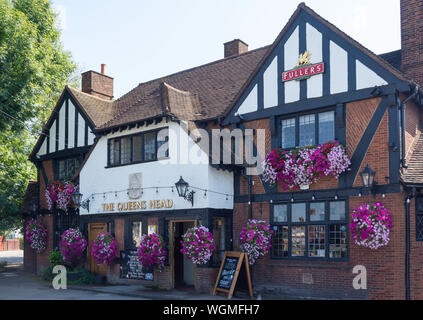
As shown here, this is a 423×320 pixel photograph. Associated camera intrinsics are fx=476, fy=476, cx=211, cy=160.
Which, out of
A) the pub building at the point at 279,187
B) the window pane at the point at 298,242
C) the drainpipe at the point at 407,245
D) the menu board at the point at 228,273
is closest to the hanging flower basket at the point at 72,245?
the pub building at the point at 279,187

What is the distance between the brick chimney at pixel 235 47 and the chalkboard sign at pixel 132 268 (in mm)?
10350

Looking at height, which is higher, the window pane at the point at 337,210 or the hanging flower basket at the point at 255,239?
the window pane at the point at 337,210

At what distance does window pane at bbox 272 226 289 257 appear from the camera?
15.0m

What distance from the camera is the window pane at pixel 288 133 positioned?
15.3 m

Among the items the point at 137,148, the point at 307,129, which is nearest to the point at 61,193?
the point at 137,148

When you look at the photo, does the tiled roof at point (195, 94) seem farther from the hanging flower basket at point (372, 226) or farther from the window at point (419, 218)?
the window at point (419, 218)

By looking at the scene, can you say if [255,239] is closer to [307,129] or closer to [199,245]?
[199,245]

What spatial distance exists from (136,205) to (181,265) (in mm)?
2822

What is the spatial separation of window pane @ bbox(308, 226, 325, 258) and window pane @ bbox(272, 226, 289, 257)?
2.58ft

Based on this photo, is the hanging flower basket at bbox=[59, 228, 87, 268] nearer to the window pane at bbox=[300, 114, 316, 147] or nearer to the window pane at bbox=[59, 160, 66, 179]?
the window pane at bbox=[59, 160, 66, 179]

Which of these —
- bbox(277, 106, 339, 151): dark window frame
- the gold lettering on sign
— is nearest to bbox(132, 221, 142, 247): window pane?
the gold lettering on sign

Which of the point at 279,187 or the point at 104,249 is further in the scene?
the point at 104,249

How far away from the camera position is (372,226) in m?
12.7

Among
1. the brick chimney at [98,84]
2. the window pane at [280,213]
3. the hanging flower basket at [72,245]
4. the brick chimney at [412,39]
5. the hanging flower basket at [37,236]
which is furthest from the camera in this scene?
the brick chimney at [98,84]
